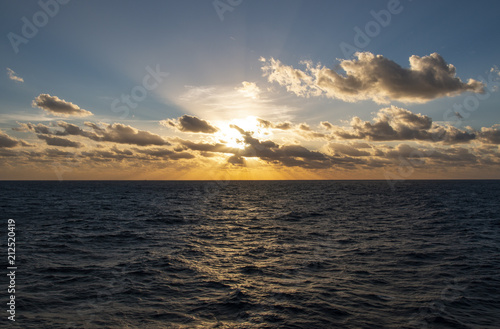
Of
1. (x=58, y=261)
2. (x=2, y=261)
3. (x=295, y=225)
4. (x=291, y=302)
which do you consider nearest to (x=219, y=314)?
(x=291, y=302)

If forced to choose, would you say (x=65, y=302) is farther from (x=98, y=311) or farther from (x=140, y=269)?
(x=140, y=269)

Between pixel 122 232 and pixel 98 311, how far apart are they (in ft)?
66.9

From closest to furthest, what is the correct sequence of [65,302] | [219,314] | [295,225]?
[219,314]
[65,302]
[295,225]

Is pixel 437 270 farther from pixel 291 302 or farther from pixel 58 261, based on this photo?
pixel 58 261

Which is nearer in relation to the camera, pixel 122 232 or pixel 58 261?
pixel 58 261

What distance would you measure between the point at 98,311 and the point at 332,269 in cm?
1402

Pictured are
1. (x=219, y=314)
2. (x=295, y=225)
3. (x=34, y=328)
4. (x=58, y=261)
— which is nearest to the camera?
(x=34, y=328)

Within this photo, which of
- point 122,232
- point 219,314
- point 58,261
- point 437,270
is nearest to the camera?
point 219,314

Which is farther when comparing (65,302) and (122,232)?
(122,232)

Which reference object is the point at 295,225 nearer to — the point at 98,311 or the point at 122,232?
the point at 122,232

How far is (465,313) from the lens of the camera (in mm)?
13500

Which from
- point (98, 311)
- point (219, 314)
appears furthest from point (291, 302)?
point (98, 311)

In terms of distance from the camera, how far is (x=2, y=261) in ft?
66.7

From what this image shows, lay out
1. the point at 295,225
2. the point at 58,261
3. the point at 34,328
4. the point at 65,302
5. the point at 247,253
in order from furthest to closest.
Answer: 1. the point at 295,225
2. the point at 247,253
3. the point at 58,261
4. the point at 65,302
5. the point at 34,328
